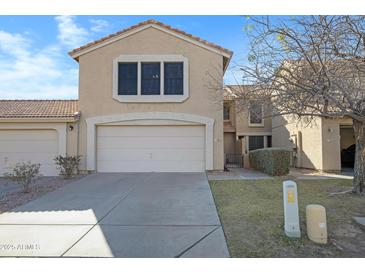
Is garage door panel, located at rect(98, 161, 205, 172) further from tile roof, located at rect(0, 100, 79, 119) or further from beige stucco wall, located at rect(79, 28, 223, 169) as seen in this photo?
tile roof, located at rect(0, 100, 79, 119)

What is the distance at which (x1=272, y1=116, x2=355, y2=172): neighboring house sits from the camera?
555 inches

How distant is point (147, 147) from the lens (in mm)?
13891

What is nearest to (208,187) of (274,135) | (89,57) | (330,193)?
(330,193)

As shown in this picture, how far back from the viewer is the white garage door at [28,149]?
13.7 m

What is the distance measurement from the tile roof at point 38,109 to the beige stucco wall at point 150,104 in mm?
1096

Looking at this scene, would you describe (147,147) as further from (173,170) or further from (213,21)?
(213,21)

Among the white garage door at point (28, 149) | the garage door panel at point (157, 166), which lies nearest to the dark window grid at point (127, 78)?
the garage door panel at point (157, 166)

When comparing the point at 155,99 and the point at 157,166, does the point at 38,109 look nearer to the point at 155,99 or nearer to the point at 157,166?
the point at 155,99

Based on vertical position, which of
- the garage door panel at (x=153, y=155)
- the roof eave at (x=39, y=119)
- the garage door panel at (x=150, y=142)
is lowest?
the garage door panel at (x=153, y=155)

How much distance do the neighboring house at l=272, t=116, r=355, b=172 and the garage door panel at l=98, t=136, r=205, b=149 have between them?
5034mm

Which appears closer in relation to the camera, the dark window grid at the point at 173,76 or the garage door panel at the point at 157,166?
the garage door panel at the point at 157,166

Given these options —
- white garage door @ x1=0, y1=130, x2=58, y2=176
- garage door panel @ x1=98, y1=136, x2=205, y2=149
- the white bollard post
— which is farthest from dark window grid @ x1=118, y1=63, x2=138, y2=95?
the white bollard post

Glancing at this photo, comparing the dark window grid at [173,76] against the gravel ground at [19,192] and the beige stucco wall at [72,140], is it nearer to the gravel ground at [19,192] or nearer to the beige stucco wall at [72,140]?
the beige stucco wall at [72,140]
